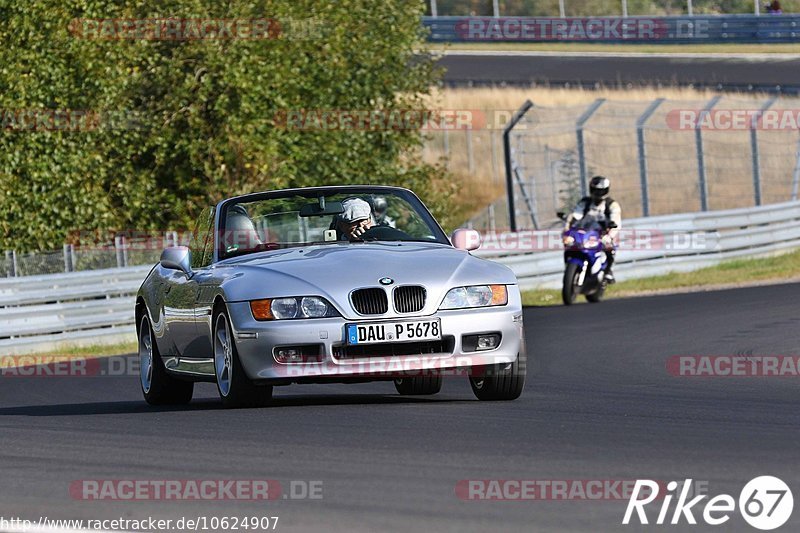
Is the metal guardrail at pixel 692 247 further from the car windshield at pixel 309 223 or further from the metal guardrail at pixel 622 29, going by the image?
the metal guardrail at pixel 622 29

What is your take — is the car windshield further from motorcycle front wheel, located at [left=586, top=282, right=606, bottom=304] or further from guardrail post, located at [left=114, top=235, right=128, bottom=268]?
motorcycle front wheel, located at [left=586, top=282, right=606, bottom=304]

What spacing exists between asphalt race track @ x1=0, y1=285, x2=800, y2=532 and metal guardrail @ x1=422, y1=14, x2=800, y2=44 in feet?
132

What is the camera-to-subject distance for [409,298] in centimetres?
976

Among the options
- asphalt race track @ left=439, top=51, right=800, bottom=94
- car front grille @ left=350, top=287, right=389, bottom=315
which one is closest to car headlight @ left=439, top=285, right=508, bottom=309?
car front grille @ left=350, top=287, right=389, bottom=315

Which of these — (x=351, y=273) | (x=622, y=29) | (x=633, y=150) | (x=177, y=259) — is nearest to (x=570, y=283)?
(x=177, y=259)

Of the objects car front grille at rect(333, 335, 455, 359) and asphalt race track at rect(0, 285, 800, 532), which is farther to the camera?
car front grille at rect(333, 335, 455, 359)

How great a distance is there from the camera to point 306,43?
2975 cm

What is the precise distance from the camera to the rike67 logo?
19.4ft

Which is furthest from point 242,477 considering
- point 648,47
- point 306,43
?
point 648,47

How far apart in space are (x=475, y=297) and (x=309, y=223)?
157 cm

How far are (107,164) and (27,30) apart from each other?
246cm
